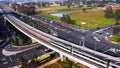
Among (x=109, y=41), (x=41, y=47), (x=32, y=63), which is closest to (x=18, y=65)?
(x=32, y=63)

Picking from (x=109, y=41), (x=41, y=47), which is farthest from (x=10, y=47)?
(x=109, y=41)

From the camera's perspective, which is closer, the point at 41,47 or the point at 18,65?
the point at 18,65

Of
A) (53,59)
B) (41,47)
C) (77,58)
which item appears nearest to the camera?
(77,58)

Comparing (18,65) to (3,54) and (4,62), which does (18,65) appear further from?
(3,54)

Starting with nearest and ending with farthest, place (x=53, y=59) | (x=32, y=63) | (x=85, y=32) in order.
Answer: (x=32, y=63) < (x=53, y=59) < (x=85, y=32)

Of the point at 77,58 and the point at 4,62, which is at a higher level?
the point at 77,58

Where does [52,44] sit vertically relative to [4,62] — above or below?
above

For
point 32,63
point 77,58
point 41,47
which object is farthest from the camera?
point 41,47

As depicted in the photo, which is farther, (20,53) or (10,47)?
(10,47)

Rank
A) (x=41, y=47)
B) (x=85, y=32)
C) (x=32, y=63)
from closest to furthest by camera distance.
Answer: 1. (x=32, y=63)
2. (x=41, y=47)
3. (x=85, y=32)

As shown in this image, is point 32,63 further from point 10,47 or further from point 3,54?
point 10,47
